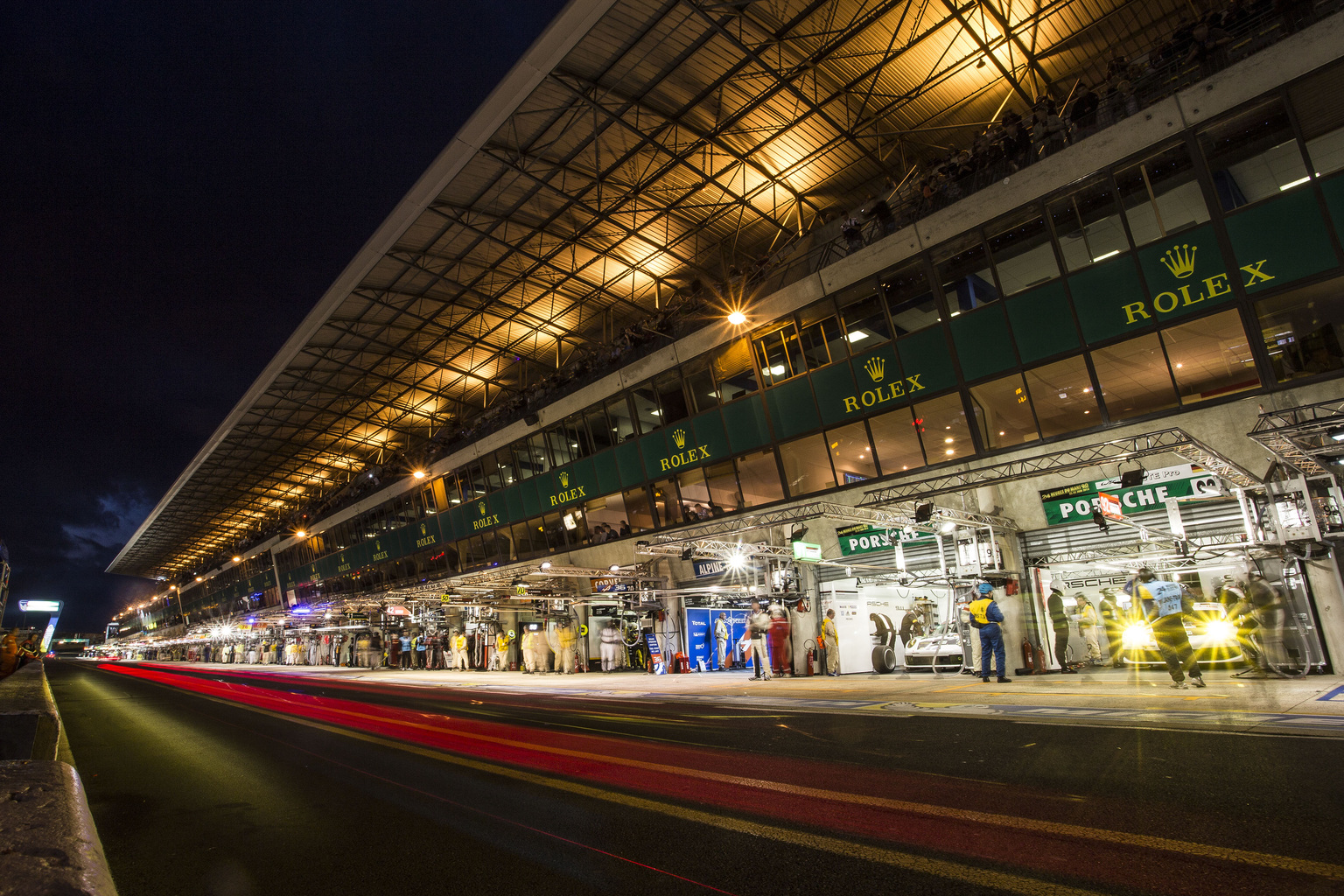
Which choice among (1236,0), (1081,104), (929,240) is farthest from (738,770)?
(1236,0)

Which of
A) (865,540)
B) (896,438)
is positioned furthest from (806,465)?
(865,540)

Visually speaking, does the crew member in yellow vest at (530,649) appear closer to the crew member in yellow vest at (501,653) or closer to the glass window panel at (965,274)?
the crew member in yellow vest at (501,653)

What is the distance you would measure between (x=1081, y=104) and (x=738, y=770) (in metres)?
18.2

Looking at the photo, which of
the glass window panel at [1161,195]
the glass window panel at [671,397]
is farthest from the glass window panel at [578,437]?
the glass window panel at [1161,195]

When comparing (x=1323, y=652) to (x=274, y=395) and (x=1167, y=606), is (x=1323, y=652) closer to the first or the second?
(x=1167, y=606)

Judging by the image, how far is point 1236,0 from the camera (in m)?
14.6

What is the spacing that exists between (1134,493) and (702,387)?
13709mm

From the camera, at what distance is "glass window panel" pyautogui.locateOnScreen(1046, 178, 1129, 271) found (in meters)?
16.0

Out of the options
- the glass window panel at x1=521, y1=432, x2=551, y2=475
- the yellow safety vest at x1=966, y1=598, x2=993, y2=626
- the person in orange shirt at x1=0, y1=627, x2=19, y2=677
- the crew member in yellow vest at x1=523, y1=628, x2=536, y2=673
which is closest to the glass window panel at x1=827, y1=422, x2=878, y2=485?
the yellow safety vest at x1=966, y1=598, x2=993, y2=626

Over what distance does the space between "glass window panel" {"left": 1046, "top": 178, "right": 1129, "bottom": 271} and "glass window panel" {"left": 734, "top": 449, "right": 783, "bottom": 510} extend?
1043 cm

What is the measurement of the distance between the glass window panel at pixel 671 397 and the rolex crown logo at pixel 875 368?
744 centimetres

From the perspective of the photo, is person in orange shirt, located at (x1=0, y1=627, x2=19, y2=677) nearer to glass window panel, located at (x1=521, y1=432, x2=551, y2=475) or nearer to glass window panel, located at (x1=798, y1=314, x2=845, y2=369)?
glass window panel, located at (x1=521, y1=432, x2=551, y2=475)

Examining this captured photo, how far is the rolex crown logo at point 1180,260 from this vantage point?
14570 mm

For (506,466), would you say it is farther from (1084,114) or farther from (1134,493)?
(1084,114)
